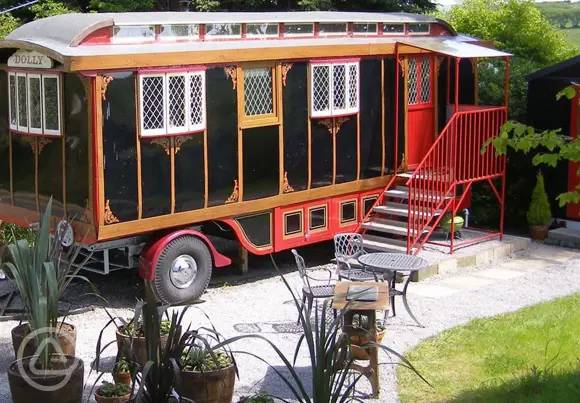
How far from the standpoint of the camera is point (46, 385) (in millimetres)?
6438

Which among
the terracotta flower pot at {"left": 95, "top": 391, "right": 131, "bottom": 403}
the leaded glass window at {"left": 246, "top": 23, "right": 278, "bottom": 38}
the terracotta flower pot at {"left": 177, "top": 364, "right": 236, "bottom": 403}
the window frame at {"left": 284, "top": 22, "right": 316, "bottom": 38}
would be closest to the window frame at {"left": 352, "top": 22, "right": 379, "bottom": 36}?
the window frame at {"left": 284, "top": 22, "right": 316, "bottom": 38}

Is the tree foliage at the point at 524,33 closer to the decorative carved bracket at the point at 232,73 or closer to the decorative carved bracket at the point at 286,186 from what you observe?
the decorative carved bracket at the point at 286,186

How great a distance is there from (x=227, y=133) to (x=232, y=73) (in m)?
0.67

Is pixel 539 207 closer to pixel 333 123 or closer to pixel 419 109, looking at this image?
pixel 419 109

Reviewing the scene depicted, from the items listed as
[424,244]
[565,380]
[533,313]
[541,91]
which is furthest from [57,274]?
[541,91]

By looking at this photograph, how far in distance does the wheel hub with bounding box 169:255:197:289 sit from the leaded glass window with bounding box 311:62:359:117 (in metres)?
2.49

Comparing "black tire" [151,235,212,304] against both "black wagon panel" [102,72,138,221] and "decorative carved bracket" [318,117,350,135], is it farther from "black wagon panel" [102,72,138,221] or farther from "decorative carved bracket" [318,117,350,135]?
"decorative carved bracket" [318,117,350,135]

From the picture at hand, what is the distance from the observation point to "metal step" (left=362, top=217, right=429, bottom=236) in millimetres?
11836

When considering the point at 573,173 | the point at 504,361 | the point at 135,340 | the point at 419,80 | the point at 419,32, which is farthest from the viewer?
the point at 573,173

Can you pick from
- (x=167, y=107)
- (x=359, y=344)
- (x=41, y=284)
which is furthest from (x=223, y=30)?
(x=41, y=284)

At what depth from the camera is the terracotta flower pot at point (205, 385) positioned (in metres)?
6.18

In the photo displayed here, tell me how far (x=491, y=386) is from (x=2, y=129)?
6.29 m

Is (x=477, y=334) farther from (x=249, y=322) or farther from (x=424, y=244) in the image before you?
(x=424, y=244)

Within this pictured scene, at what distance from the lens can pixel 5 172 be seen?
10.8 meters
